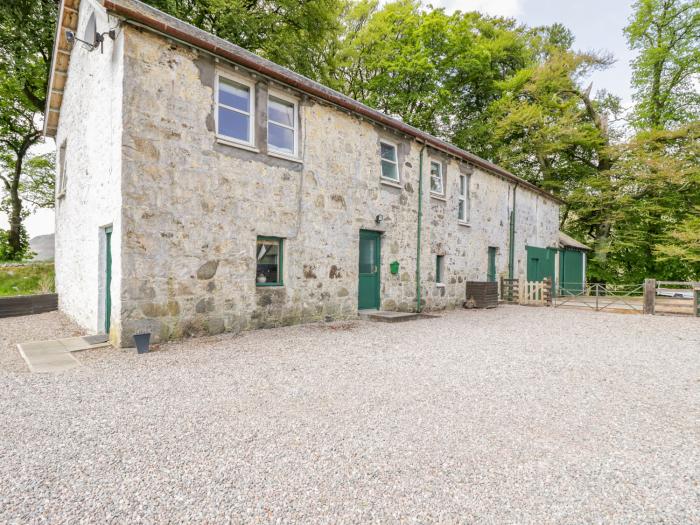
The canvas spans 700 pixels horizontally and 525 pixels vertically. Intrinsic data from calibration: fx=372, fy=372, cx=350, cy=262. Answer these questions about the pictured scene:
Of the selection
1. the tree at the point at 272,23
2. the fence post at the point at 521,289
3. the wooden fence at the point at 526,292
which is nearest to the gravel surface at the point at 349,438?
the wooden fence at the point at 526,292

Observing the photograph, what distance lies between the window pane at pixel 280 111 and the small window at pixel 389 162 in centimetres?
359

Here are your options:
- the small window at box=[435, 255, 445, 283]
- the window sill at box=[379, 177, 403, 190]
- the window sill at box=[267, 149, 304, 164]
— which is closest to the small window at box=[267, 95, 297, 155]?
the window sill at box=[267, 149, 304, 164]

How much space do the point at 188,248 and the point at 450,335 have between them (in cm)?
584

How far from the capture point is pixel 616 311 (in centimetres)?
1373

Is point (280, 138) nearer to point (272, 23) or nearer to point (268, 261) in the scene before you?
point (268, 261)

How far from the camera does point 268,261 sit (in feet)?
28.4

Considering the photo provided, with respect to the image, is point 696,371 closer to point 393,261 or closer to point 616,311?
point 393,261

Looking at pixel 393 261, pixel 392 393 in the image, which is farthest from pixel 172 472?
pixel 393 261

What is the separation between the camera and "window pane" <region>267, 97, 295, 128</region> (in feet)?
28.8

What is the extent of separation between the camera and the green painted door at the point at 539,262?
63.7ft

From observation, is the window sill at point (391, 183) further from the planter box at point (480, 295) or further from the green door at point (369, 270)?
the planter box at point (480, 295)

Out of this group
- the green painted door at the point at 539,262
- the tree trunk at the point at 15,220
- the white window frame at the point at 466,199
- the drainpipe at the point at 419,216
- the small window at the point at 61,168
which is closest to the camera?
the small window at the point at 61,168

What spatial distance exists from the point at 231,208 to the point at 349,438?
5.80m

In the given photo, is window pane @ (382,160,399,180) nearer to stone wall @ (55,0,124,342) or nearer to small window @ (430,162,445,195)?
small window @ (430,162,445,195)
